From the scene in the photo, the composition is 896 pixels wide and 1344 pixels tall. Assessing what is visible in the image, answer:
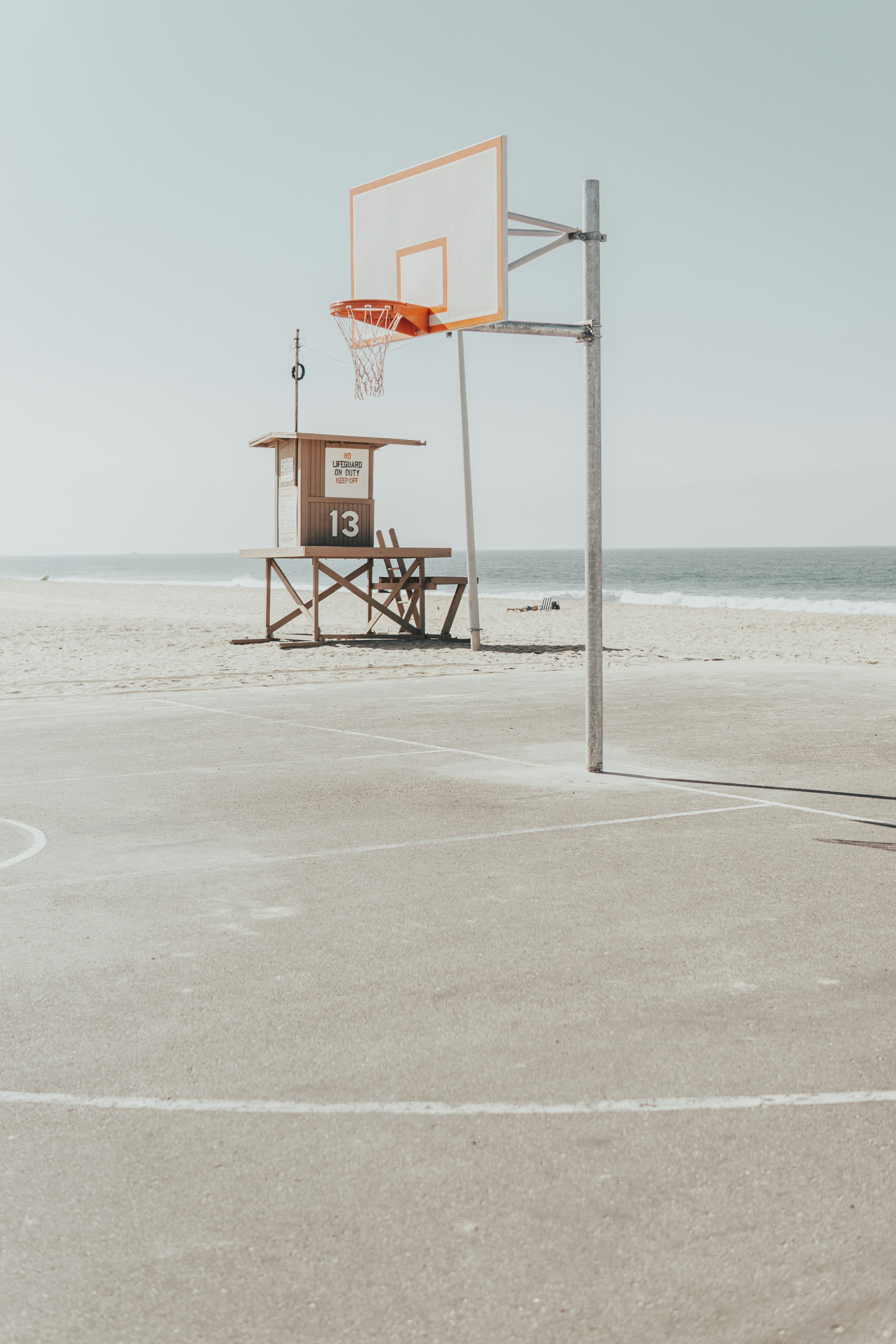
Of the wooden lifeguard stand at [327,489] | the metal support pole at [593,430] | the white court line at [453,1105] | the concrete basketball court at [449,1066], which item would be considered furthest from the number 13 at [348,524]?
the white court line at [453,1105]

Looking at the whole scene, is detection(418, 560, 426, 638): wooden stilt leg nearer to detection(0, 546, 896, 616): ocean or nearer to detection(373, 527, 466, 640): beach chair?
detection(373, 527, 466, 640): beach chair

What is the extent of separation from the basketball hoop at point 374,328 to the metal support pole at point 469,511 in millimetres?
7719

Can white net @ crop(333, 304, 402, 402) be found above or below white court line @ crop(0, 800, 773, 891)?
above

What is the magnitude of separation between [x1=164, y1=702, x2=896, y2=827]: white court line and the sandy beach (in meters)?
3.39

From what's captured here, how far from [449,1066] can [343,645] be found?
60.0ft

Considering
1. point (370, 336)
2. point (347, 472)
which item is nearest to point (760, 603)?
point (347, 472)

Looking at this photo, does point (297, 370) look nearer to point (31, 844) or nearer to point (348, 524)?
point (348, 524)

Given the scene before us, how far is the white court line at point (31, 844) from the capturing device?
6675mm

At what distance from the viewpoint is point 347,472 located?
22078 millimetres

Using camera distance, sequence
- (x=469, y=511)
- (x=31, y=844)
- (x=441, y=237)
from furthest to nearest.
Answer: (x=469, y=511), (x=441, y=237), (x=31, y=844)

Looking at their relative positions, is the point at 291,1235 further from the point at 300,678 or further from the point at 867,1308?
the point at 300,678

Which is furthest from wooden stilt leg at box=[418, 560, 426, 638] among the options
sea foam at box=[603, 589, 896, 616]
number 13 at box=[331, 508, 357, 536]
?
sea foam at box=[603, 589, 896, 616]

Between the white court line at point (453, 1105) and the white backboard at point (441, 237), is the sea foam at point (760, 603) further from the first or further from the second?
the white court line at point (453, 1105)

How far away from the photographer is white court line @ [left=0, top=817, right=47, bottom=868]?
6.68 meters
